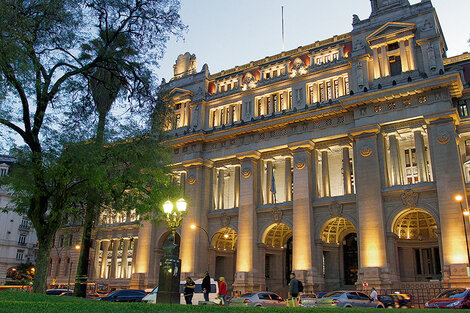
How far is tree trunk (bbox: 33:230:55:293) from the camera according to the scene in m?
20.7

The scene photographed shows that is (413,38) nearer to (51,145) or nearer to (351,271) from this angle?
(351,271)

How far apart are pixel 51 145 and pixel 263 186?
Result: 27.8m

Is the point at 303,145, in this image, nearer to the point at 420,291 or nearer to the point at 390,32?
the point at 390,32

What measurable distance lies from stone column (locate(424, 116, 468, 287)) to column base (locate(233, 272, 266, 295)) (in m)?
16.9

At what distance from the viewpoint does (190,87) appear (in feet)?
178

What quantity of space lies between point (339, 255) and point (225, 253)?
1303cm

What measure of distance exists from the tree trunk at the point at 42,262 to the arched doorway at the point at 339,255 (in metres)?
27.7

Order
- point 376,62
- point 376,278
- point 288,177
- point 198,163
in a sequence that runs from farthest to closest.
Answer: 1. point 198,163
2. point 288,177
3. point 376,62
4. point 376,278

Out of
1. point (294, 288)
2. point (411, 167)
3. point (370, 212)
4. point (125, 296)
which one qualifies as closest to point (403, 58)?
point (411, 167)

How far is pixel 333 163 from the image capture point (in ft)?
155

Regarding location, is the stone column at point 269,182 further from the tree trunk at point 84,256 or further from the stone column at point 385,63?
the tree trunk at point 84,256

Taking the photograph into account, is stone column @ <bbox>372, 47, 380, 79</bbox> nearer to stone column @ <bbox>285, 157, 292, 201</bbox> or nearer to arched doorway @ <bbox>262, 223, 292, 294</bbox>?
stone column @ <bbox>285, 157, 292, 201</bbox>

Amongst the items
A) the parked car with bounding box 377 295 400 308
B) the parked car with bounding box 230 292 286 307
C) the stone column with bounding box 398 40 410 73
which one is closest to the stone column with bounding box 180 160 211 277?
the parked car with bounding box 230 292 286 307

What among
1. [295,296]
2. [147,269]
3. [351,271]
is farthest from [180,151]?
[295,296]
